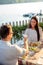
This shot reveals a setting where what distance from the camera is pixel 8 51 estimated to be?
2.17 metres

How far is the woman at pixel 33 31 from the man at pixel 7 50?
4.35 feet

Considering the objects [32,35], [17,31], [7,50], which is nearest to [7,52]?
[7,50]

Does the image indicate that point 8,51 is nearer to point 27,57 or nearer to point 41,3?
point 27,57

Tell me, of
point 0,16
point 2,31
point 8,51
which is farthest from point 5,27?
point 0,16

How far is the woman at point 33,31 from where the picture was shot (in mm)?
3557

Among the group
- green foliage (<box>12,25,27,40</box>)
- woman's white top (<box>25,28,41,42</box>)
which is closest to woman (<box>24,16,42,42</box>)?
woman's white top (<box>25,28,41,42</box>)

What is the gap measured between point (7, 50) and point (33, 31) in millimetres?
1476

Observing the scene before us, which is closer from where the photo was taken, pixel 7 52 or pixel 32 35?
pixel 7 52

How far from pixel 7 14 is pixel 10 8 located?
17cm

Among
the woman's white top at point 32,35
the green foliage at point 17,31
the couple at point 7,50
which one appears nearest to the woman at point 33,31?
the woman's white top at point 32,35

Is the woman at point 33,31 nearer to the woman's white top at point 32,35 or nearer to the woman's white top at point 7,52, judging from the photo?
the woman's white top at point 32,35

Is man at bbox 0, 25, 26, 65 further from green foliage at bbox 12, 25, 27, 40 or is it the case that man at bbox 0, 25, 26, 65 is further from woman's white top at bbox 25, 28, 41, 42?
green foliage at bbox 12, 25, 27, 40

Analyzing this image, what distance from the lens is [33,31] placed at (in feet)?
11.8

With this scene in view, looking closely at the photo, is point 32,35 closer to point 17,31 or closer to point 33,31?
point 33,31
